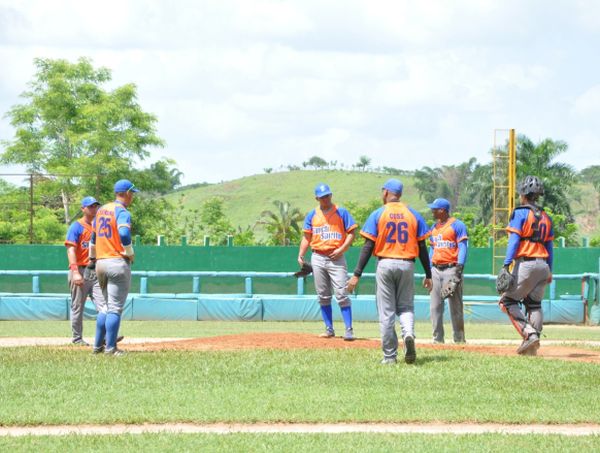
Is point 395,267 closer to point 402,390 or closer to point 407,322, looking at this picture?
point 407,322

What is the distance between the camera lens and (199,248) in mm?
28109

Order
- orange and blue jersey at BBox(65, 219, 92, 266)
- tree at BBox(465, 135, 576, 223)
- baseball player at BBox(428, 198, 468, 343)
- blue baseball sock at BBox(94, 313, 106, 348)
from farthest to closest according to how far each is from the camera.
Result: tree at BBox(465, 135, 576, 223), baseball player at BBox(428, 198, 468, 343), orange and blue jersey at BBox(65, 219, 92, 266), blue baseball sock at BBox(94, 313, 106, 348)

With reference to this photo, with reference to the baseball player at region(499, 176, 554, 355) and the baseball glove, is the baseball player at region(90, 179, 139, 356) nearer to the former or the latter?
the baseball glove

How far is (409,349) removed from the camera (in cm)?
1017

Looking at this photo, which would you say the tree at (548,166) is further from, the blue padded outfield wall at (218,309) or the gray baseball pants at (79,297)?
the gray baseball pants at (79,297)

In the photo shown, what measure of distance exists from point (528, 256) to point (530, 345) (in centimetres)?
104

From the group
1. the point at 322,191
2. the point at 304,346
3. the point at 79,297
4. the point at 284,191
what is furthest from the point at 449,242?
the point at 284,191

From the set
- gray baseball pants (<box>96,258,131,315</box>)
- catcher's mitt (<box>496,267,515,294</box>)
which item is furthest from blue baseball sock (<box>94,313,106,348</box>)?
catcher's mitt (<box>496,267,515,294</box>)

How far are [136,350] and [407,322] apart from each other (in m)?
3.51

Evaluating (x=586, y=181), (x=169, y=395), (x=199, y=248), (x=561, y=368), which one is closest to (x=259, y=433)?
(x=169, y=395)

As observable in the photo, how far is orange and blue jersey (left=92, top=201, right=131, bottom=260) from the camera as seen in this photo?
11023 millimetres

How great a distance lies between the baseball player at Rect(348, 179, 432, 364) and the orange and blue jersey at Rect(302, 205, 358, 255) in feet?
7.13

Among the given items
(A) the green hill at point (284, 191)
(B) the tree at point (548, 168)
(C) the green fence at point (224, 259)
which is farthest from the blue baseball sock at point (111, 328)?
(A) the green hill at point (284, 191)

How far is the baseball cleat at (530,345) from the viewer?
11.3 meters
